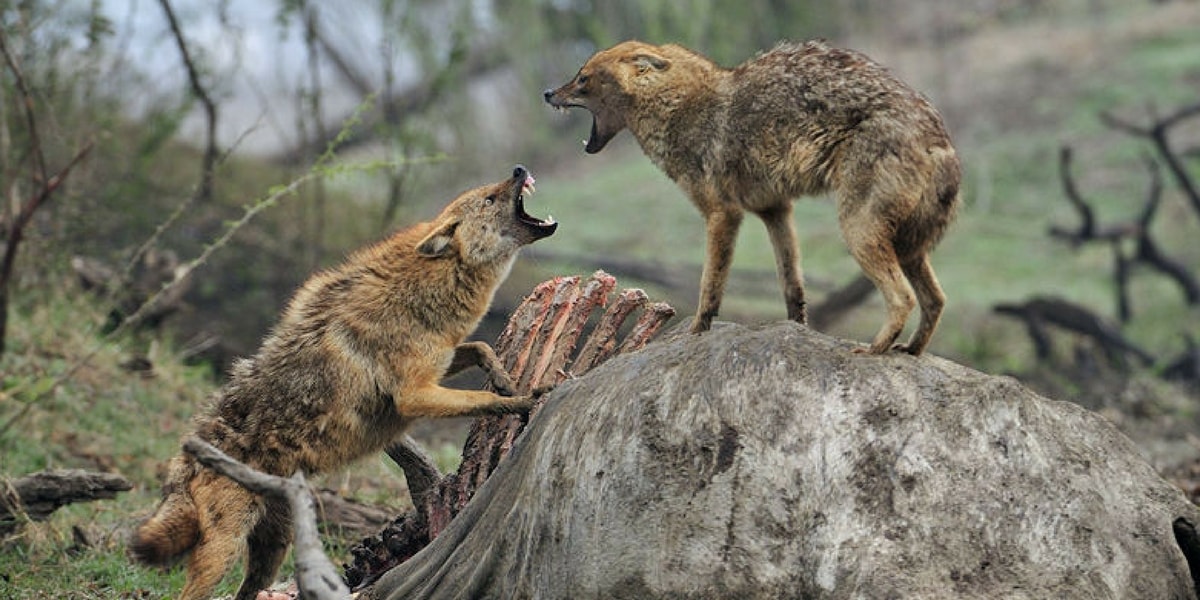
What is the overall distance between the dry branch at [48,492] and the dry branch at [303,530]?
2.42 meters

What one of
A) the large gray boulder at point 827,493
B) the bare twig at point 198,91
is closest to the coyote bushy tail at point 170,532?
the large gray boulder at point 827,493

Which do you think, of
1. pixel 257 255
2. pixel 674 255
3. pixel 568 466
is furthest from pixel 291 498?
pixel 674 255

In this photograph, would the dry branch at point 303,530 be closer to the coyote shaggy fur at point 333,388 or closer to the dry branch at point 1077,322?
the coyote shaggy fur at point 333,388

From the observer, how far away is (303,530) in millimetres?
4598

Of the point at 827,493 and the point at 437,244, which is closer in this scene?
the point at 827,493

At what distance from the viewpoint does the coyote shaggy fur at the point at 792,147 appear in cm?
566

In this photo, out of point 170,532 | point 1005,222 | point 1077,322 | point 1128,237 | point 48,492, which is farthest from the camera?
point 1005,222

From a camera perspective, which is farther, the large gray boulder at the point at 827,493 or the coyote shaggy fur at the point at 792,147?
the coyote shaggy fur at the point at 792,147

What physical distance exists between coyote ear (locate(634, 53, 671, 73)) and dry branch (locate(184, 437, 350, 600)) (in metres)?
3.02

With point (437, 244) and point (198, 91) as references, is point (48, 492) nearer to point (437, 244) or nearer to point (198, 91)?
point (437, 244)

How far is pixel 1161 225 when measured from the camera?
752 inches

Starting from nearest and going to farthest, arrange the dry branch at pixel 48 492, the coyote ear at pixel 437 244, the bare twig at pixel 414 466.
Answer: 1. the coyote ear at pixel 437 244
2. the bare twig at pixel 414 466
3. the dry branch at pixel 48 492

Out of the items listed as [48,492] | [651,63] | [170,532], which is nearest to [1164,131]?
[651,63]

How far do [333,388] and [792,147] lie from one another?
7.11 feet
